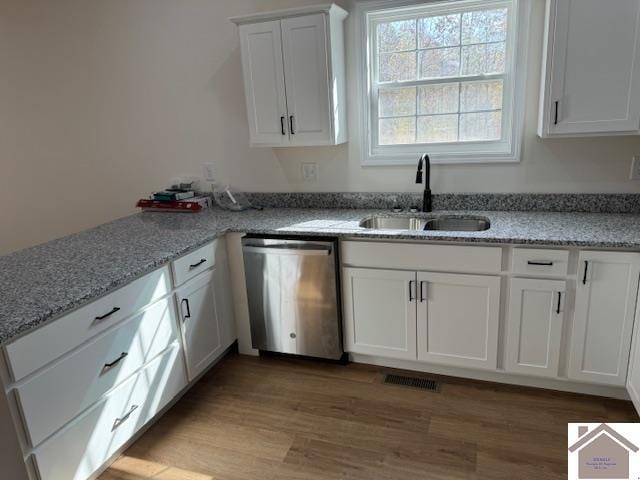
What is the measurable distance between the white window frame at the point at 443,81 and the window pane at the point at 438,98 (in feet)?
0.62

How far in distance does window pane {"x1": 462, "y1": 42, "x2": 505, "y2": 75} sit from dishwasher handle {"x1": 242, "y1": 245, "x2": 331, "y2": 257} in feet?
4.38

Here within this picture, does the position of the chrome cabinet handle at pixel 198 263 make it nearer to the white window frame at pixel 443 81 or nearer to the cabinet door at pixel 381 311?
the cabinet door at pixel 381 311

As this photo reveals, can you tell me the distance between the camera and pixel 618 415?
A: 7.02ft

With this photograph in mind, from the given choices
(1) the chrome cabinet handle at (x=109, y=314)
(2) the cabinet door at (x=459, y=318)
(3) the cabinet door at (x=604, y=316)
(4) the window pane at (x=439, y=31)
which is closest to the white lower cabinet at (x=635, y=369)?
(3) the cabinet door at (x=604, y=316)

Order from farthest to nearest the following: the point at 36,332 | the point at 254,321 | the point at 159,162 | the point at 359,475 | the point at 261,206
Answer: the point at 159,162, the point at 261,206, the point at 254,321, the point at 359,475, the point at 36,332

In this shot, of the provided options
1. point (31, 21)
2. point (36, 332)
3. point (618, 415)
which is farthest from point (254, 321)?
point (31, 21)

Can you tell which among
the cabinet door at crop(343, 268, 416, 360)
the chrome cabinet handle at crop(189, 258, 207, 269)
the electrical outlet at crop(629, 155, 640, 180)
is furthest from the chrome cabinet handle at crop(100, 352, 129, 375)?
the electrical outlet at crop(629, 155, 640, 180)

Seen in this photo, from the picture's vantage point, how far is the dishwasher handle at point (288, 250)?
2.44 meters

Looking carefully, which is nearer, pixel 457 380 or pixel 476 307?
pixel 476 307

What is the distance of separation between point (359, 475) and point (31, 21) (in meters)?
3.84

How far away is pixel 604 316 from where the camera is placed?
2.09 meters

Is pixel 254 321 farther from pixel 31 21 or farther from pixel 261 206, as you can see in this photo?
pixel 31 21

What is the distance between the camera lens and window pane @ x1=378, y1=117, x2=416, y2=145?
2840mm

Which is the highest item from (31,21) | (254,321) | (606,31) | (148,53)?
(31,21)
